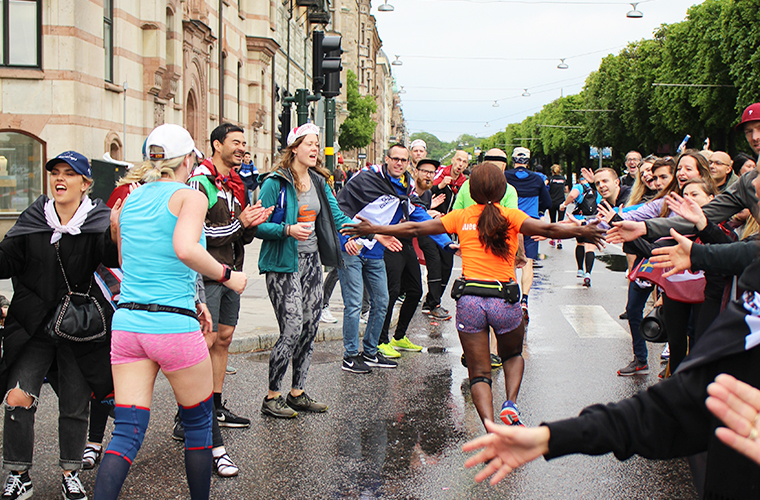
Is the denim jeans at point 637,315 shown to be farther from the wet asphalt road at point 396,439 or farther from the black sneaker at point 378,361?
the black sneaker at point 378,361

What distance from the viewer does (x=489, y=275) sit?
15.7 feet

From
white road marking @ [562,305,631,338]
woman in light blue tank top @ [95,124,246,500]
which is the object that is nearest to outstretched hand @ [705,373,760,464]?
woman in light blue tank top @ [95,124,246,500]

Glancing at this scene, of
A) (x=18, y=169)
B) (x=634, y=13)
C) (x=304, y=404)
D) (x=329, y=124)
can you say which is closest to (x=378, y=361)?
(x=304, y=404)

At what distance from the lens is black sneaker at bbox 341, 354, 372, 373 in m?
6.87

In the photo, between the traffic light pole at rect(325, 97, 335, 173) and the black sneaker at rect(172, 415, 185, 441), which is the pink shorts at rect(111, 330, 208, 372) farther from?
the traffic light pole at rect(325, 97, 335, 173)

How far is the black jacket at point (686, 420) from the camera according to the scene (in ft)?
5.86

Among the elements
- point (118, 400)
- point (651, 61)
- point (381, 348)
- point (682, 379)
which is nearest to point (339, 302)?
point (381, 348)

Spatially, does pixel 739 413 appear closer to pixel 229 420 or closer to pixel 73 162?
pixel 73 162

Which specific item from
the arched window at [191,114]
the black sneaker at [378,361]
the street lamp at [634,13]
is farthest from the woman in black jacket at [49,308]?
the street lamp at [634,13]

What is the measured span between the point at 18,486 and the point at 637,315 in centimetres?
529

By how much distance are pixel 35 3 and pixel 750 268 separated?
622 inches

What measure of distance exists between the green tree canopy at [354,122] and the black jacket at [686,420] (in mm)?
72172

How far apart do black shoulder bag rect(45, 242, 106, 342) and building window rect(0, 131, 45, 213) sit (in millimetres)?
12143

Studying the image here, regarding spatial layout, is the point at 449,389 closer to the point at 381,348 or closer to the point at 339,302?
the point at 381,348
